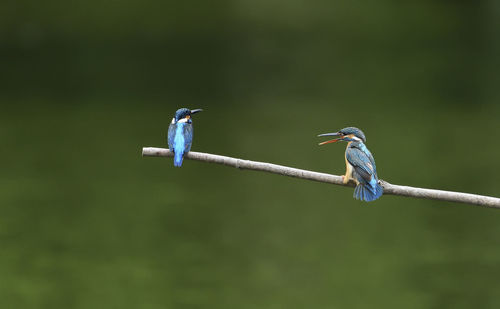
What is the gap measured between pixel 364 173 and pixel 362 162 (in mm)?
75

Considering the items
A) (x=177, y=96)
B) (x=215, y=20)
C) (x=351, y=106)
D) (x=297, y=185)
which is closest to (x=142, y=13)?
(x=215, y=20)

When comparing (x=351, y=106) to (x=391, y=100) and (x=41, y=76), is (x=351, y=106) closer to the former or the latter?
(x=391, y=100)

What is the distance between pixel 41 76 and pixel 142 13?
5.13 meters

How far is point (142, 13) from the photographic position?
1845cm

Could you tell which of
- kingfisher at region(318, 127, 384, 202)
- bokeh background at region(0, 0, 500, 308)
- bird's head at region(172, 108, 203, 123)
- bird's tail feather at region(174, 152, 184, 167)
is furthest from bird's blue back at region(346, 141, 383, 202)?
bokeh background at region(0, 0, 500, 308)

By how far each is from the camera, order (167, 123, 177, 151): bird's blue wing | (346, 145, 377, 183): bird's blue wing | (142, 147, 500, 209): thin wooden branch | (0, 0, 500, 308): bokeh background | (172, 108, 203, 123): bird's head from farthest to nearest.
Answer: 1. (0, 0, 500, 308): bokeh background
2. (172, 108, 203, 123): bird's head
3. (167, 123, 177, 151): bird's blue wing
4. (346, 145, 377, 183): bird's blue wing
5. (142, 147, 500, 209): thin wooden branch

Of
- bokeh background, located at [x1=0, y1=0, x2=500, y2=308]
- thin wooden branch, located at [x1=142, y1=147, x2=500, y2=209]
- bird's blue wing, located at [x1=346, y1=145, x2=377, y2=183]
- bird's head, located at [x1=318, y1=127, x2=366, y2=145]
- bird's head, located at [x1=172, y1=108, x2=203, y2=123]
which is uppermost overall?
bokeh background, located at [x1=0, y1=0, x2=500, y2=308]

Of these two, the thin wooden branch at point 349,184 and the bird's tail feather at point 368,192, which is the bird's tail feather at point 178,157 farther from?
the bird's tail feather at point 368,192

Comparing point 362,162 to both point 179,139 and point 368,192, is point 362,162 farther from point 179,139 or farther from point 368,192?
point 179,139

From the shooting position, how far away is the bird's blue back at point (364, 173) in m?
2.91

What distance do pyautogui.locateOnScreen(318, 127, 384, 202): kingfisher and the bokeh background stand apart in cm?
448

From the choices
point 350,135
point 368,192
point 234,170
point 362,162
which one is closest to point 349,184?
point 368,192

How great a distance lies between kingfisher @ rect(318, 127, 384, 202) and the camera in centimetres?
292

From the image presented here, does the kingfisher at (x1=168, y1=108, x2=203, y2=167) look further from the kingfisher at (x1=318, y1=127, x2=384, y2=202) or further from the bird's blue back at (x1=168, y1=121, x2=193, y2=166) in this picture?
the kingfisher at (x1=318, y1=127, x2=384, y2=202)
